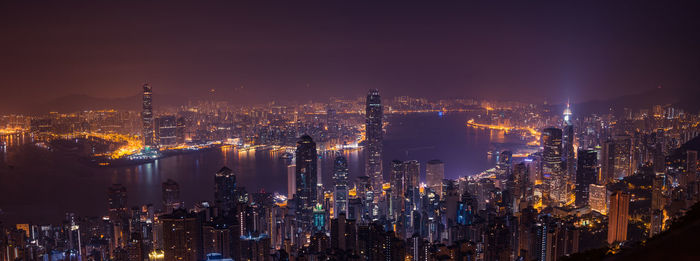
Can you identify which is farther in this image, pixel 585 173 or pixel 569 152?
pixel 569 152

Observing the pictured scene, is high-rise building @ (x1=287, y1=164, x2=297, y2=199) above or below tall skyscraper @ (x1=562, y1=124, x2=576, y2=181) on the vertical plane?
below

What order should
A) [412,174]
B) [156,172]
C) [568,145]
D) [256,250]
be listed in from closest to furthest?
1. [256,250]
2. [412,174]
3. [156,172]
4. [568,145]

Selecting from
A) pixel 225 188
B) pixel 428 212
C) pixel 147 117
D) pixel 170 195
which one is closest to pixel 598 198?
pixel 428 212

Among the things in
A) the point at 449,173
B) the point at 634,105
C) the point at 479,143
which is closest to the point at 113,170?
the point at 449,173

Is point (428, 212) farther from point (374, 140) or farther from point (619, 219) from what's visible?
point (374, 140)

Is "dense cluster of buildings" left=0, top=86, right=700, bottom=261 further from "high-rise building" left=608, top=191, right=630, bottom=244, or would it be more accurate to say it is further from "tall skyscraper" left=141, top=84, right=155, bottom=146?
"tall skyscraper" left=141, top=84, right=155, bottom=146

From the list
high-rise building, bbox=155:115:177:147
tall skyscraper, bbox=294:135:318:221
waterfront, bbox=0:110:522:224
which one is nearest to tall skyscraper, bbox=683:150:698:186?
waterfront, bbox=0:110:522:224

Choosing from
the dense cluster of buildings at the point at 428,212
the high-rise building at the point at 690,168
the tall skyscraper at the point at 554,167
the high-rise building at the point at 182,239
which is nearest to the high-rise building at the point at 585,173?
the dense cluster of buildings at the point at 428,212
